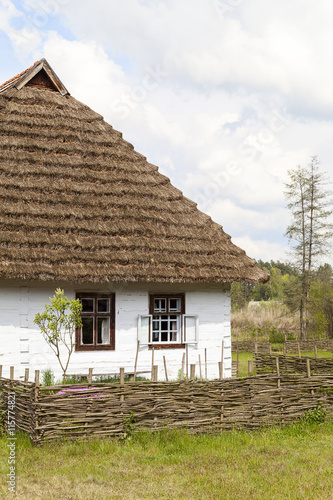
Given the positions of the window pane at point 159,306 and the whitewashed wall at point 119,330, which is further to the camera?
the window pane at point 159,306

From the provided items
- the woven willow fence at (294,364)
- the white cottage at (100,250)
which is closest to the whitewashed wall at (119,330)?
the white cottage at (100,250)

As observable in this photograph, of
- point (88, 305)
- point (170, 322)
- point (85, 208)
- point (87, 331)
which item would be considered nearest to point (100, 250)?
point (85, 208)

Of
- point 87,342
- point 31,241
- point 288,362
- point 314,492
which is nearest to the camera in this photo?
point 314,492

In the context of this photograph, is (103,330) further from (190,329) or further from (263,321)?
(263,321)

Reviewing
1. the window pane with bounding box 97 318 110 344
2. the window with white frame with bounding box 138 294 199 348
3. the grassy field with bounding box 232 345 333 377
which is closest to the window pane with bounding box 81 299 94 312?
the window pane with bounding box 97 318 110 344

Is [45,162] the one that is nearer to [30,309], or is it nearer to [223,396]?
[30,309]

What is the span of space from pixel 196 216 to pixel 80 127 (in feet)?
13.4

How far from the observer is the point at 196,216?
14.6 meters

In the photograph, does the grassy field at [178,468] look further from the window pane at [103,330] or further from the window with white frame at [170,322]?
the window with white frame at [170,322]

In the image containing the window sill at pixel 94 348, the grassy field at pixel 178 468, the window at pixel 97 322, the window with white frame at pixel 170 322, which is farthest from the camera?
the window with white frame at pixel 170 322

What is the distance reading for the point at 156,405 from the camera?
829 cm

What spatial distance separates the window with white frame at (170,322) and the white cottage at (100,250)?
0.09 ft

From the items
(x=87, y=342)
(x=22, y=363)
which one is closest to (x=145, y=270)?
(x=87, y=342)

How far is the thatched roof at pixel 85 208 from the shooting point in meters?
11.9
